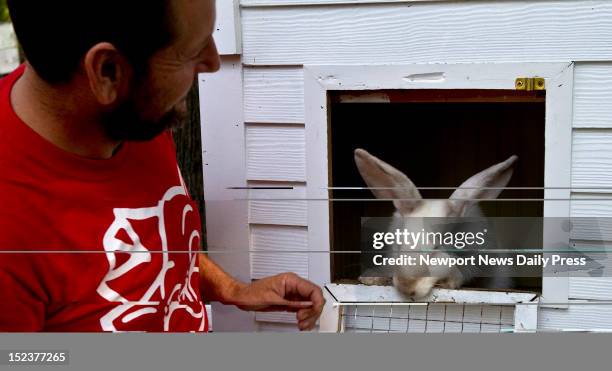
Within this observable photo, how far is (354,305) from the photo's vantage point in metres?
0.99

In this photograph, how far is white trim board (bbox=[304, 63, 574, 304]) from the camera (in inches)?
37.1

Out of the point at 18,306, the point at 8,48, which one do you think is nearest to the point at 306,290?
the point at 18,306

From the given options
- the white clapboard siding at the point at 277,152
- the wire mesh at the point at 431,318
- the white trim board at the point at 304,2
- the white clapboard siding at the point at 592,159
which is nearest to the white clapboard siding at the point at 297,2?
the white trim board at the point at 304,2

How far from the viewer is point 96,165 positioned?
0.81 metres

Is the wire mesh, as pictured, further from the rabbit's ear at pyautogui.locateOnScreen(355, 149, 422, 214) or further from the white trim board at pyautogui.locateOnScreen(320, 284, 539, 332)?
the rabbit's ear at pyautogui.locateOnScreen(355, 149, 422, 214)

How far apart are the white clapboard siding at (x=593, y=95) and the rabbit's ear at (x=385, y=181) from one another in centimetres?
23

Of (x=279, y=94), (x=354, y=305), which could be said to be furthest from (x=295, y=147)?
(x=354, y=305)

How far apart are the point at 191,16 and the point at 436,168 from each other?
521 millimetres

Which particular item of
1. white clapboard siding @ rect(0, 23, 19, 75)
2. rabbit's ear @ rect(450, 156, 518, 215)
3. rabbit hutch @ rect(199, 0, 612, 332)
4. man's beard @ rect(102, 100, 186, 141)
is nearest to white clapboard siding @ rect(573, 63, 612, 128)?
rabbit hutch @ rect(199, 0, 612, 332)

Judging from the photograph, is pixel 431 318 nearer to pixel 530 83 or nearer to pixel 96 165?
pixel 530 83

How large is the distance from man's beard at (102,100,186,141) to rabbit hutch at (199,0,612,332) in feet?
0.55

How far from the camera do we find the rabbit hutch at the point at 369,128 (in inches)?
36.7

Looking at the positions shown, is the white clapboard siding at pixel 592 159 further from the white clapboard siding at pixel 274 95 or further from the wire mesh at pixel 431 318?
the white clapboard siding at pixel 274 95
